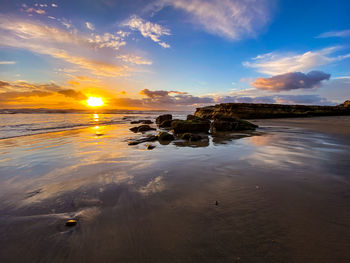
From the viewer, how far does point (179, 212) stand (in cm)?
254

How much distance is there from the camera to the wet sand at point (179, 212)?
184 cm

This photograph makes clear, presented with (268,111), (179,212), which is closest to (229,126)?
(179,212)

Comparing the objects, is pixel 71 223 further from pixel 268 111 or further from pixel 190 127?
pixel 268 111

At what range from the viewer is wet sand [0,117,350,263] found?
1843 millimetres

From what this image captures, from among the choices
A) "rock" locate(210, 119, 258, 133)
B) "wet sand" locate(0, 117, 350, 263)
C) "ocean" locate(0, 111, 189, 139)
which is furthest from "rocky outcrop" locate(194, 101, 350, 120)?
"wet sand" locate(0, 117, 350, 263)

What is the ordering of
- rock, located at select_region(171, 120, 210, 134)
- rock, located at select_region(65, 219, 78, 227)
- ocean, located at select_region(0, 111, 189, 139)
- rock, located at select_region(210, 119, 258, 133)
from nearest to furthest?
rock, located at select_region(65, 219, 78, 227), rock, located at select_region(171, 120, 210, 134), rock, located at select_region(210, 119, 258, 133), ocean, located at select_region(0, 111, 189, 139)

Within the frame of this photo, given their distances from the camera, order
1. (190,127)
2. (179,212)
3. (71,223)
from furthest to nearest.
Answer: (190,127), (179,212), (71,223)

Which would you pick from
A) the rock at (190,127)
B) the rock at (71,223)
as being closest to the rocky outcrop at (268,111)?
the rock at (190,127)

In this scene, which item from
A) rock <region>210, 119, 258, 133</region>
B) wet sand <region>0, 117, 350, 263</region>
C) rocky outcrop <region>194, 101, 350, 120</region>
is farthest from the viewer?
rocky outcrop <region>194, 101, 350, 120</region>

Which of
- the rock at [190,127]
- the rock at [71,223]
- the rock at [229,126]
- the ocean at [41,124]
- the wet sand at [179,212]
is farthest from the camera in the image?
the ocean at [41,124]

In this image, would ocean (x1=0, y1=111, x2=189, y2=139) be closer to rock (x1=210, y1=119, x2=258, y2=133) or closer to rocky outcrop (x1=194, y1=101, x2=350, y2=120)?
rock (x1=210, y1=119, x2=258, y2=133)

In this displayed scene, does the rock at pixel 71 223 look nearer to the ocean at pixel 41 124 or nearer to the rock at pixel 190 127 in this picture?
the rock at pixel 190 127

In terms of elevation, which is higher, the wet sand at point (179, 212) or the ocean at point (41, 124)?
the ocean at point (41, 124)

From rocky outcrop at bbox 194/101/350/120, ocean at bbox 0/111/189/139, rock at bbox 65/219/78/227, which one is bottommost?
rock at bbox 65/219/78/227
